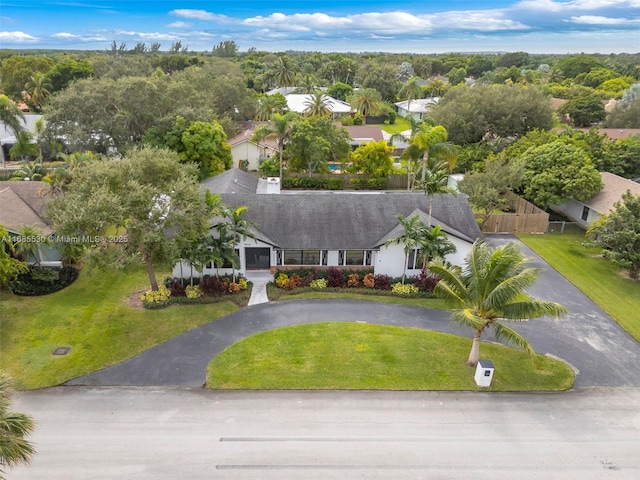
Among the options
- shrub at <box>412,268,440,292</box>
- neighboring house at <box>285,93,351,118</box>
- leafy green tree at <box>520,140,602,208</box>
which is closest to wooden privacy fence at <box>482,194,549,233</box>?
leafy green tree at <box>520,140,602,208</box>

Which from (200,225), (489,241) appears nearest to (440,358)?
(200,225)

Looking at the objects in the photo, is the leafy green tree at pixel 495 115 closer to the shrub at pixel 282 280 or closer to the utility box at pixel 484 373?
the shrub at pixel 282 280

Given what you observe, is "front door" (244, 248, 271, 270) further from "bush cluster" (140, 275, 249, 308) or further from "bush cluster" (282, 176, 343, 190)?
"bush cluster" (282, 176, 343, 190)

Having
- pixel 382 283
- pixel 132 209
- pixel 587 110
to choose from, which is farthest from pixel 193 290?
pixel 587 110

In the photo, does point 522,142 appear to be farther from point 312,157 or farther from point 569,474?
point 569,474

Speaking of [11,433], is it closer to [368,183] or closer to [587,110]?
[368,183]
